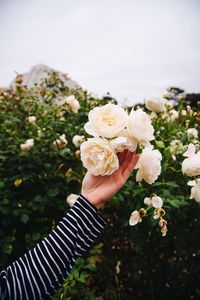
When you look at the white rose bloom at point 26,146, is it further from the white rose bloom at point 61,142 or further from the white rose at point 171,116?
the white rose at point 171,116

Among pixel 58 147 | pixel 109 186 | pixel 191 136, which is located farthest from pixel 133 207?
pixel 109 186

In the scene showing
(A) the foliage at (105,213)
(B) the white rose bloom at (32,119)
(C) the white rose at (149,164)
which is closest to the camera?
(C) the white rose at (149,164)

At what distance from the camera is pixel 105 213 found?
8.52ft

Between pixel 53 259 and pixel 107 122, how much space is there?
0.45 metres

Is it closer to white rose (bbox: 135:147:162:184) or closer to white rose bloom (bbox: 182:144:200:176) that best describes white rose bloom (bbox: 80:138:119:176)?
white rose (bbox: 135:147:162:184)

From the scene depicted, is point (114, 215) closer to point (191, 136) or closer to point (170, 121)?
point (170, 121)

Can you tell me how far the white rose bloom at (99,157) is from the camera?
94 centimetres

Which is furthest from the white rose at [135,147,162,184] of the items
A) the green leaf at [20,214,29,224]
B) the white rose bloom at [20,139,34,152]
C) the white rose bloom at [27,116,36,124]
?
the white rose bloom at [27,116,36,124]

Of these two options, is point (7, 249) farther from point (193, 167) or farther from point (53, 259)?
point (193, 167)

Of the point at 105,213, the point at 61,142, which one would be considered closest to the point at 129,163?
the point at 61,142

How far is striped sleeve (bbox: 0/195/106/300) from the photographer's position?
89cm

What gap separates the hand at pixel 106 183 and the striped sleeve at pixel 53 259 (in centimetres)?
3

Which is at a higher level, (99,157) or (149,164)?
(99,157)

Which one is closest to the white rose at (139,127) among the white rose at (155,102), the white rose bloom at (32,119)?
the white rose at (155,102)
